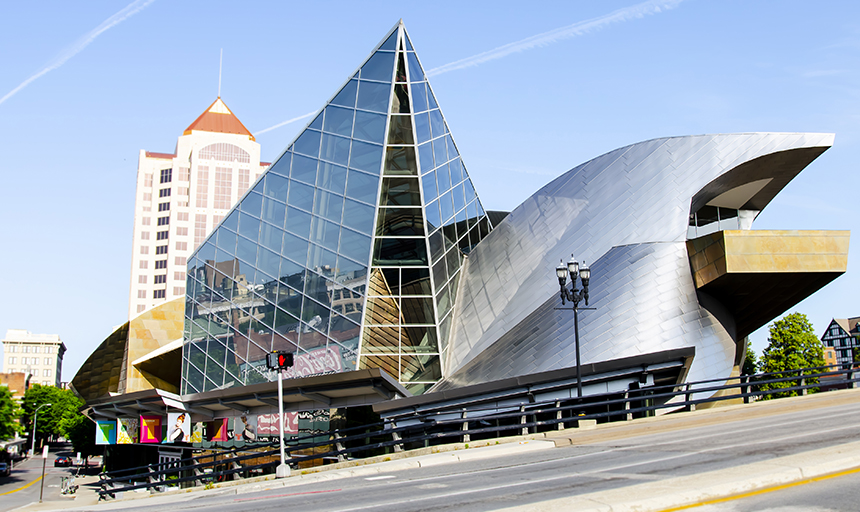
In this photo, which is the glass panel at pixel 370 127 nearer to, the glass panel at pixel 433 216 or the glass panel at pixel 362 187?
the glass panel at pixel 362 187

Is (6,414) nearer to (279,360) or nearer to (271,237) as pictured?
(271,237)

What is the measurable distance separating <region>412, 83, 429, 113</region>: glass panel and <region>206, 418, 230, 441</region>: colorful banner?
20737 mm

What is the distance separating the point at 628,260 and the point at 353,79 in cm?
1723

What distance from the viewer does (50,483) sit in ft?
231

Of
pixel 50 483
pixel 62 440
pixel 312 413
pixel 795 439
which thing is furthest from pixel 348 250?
pixel 62 440

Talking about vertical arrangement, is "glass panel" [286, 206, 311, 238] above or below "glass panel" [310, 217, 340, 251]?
above

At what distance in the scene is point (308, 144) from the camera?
36.5 meters

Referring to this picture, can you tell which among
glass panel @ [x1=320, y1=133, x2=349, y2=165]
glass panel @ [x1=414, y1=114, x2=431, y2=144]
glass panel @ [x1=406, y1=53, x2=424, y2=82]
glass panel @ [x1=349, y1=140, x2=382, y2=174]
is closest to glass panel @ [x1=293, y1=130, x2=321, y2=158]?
glass panel @ [x1=320, y1=133, x2=349, y2=165]

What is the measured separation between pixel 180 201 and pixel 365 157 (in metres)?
114

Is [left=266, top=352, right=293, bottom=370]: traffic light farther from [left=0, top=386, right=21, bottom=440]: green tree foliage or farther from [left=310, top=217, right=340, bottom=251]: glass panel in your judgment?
[left=0, top=386, right=21, bottom=440]: green tree foliage

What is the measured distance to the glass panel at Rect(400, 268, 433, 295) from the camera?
3378cm

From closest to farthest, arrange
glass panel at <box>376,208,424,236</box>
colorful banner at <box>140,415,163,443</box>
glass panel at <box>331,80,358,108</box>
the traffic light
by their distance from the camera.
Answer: the traffic light
glass panel at <box>376,208,424,236</box>
glass panel at <box>331,80,358,108</box>
colorful banner at <box>140,415,163,443</box>

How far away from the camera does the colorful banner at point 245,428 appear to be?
124ft

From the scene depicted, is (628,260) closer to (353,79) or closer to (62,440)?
(353,79)
